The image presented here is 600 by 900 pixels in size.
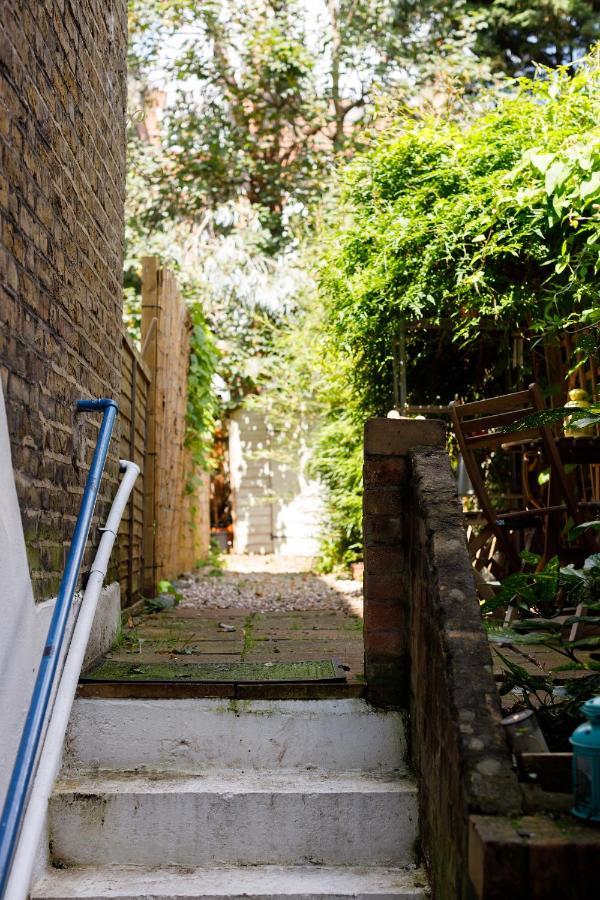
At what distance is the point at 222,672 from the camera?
110 inches

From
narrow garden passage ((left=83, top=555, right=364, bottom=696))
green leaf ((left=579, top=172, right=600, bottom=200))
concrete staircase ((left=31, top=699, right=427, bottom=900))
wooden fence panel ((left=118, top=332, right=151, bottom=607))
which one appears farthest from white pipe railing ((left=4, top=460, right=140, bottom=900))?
green leaf ((left=579, top=172, right=600, bottom=200))

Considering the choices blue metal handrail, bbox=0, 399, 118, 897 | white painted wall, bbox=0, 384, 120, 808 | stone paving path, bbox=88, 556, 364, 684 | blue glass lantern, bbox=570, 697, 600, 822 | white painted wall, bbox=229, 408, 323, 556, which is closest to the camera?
blue glass lantern, bbox=570, 697, 600, 822

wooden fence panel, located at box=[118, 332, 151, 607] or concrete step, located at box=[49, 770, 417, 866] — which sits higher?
wooden fence panel, located at box=[118, 332, 151, 607]

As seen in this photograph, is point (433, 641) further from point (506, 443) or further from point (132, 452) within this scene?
point (132, 452)

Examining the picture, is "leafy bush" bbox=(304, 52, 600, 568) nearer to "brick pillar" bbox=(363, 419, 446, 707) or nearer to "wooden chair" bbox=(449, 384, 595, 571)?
"wooden chair" bbox=(449, 384, 595, 571)

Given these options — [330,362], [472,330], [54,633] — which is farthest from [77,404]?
[330,362]

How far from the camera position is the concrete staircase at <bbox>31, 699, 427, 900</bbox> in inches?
84.5

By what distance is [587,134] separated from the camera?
3885mm

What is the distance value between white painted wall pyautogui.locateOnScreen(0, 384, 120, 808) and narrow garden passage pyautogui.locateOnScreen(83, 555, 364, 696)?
20.5 inches

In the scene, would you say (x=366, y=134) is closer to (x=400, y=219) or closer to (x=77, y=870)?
(x=400, y=219)

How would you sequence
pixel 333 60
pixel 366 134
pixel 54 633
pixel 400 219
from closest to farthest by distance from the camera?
pixel 54 633 → pixel 400 219 → pixel 366 134 → pixel 333 60

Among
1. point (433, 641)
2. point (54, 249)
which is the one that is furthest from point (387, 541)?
point (54, 249)

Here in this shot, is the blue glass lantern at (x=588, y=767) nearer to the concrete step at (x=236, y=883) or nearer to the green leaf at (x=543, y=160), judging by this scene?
the concrete step at (x=236, y=883)

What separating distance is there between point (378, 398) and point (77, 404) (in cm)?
370
